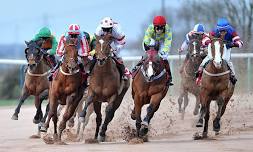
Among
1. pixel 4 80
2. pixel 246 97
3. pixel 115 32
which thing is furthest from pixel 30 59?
pixel 4 80

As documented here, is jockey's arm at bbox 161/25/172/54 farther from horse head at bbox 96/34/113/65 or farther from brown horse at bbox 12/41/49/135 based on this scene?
brown horse at bbox 12/41/49/135

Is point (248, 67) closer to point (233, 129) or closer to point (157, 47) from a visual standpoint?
point (233, 129)

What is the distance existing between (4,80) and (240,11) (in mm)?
9804

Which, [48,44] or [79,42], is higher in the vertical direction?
[79,42]

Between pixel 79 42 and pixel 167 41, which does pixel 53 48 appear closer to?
pixel 79 42

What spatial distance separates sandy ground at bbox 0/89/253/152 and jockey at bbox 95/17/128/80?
4.51ft

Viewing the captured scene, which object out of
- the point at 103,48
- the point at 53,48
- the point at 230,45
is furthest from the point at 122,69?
the point at 53,48

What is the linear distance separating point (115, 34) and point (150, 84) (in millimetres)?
1203

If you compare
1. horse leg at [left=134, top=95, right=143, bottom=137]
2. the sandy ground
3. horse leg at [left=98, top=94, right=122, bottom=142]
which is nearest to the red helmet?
horse leg at [left=134, top=95, right=143, bottom=137]

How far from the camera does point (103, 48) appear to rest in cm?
1716

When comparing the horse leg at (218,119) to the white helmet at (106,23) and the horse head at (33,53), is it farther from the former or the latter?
the horse head at (33,53)

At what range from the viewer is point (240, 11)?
3909cm

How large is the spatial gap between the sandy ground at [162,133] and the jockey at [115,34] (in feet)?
4.51

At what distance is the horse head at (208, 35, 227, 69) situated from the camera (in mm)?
17953
